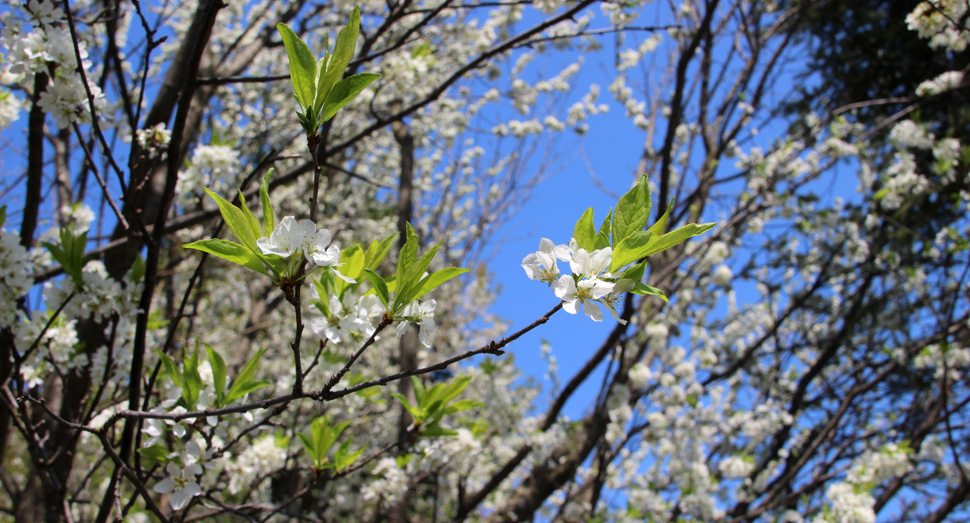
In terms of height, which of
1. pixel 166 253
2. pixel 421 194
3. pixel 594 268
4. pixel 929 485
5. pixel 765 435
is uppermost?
pixel 421 194

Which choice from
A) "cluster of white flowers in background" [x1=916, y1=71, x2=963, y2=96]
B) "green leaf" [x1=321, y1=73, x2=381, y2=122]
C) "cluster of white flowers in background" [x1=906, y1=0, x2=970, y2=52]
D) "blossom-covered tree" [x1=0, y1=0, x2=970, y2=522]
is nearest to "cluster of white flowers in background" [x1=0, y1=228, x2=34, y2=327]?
"blossom-covered tree" [x1=0, y1=0, x2=970, y2=522]

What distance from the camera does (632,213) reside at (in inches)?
33.0

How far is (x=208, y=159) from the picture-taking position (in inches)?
75.4

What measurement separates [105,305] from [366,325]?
38.8 inches

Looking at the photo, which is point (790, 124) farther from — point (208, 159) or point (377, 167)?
point (208, 159)

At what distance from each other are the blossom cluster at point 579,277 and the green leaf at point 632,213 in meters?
0.05

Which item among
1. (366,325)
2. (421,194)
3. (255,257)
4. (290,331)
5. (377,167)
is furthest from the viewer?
(421,194)

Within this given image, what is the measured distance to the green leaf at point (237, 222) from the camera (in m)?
0.76

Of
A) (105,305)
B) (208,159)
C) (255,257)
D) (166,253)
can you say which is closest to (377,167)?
(166,253)

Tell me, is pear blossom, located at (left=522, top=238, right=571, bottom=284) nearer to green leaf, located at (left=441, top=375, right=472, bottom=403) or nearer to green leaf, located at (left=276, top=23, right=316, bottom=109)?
green leaf, located at (left=276, top=23, right=316, bottom=109)

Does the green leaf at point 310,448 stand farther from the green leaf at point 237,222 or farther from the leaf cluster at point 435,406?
the green leaf at point 237,222

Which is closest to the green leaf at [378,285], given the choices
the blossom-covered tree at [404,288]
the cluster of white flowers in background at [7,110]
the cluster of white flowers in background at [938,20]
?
the blossom-covered tree at [404,288]

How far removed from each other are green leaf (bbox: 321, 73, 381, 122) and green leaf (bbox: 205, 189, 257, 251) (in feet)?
0.61

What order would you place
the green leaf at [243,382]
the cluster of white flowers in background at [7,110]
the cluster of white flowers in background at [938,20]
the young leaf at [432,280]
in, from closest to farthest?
the young leaf at [432,280]
the green leaf at [243,382]
the cluster of white flowers in background at [7,110]
the cluster of white flowers in background at [938,20]
